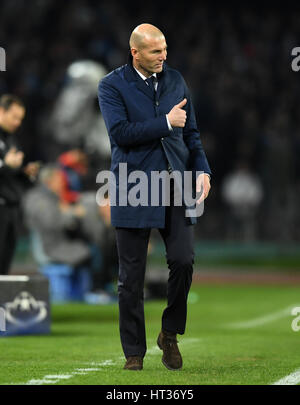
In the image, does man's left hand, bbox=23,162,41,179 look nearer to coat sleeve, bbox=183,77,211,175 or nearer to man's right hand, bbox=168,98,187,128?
coat sleeve, bbox=183,77,211,175

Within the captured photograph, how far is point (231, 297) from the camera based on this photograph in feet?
45.1

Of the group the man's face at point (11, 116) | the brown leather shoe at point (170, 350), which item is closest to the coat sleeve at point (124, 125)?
the brown leather shoe at point (170, 350)

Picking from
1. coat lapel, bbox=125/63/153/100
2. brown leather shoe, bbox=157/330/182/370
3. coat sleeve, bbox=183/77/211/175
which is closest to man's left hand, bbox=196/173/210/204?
coat sleeve, bbox=183/77/211/175

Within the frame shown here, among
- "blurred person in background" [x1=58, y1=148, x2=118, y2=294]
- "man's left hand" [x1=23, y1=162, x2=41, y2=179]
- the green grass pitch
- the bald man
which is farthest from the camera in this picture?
"blurred person in background" [x1=58, y1=148, x2=118, y2=294]

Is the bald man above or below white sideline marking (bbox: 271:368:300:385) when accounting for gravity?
above

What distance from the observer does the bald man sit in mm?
A: 6039

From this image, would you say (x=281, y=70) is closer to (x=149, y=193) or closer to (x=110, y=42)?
(x=110, y=42)

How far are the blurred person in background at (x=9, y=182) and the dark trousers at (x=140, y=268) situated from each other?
12.0 feet

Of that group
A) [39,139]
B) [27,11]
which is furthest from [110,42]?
[39,139]

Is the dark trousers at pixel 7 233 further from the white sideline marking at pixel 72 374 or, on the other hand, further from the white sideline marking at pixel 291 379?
the white sideline marking at pixel 291 379

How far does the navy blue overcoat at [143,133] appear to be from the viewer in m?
5.98

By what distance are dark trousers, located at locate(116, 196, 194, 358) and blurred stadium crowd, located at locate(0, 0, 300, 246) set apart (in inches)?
435

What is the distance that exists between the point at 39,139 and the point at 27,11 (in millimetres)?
4009

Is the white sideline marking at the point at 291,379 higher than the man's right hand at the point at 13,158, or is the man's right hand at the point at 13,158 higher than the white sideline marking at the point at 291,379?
the man's right hand at the point at 13,158
